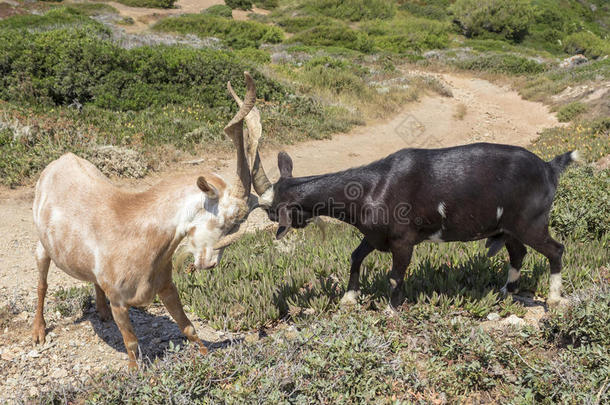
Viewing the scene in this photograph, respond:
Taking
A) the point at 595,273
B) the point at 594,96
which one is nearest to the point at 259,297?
the point at 595,273

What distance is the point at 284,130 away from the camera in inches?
517

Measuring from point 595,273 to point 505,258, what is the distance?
92cm

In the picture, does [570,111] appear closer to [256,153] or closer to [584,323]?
[584,323]

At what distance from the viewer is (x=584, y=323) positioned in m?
3.76

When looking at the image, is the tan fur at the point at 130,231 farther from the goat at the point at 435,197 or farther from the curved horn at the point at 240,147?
the goat at the point at 435,197

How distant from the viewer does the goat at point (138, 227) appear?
3.16 m

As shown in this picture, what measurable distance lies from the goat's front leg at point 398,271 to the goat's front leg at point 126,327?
88.0 inches

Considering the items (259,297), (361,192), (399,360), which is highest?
(361,192)

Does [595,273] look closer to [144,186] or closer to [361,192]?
[361,192]

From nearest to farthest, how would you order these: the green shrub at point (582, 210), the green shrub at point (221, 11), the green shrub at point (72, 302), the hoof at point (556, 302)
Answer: the hoof at point (556, 302), the green shrub at point (72, 302), the green shrub at point (582, 210), the green shrub at point (221, 11)

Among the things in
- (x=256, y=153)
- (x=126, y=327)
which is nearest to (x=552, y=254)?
(x=256, y=153)

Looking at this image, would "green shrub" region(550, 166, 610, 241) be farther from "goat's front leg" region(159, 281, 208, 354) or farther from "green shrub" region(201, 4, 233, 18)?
"green shrub" region(201, 4, 233, 18)

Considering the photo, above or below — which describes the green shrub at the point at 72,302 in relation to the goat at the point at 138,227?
below

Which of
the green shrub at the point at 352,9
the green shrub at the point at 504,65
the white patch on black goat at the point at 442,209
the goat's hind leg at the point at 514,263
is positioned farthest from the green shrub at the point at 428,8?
the white patch on black goat at the point at 442,209
